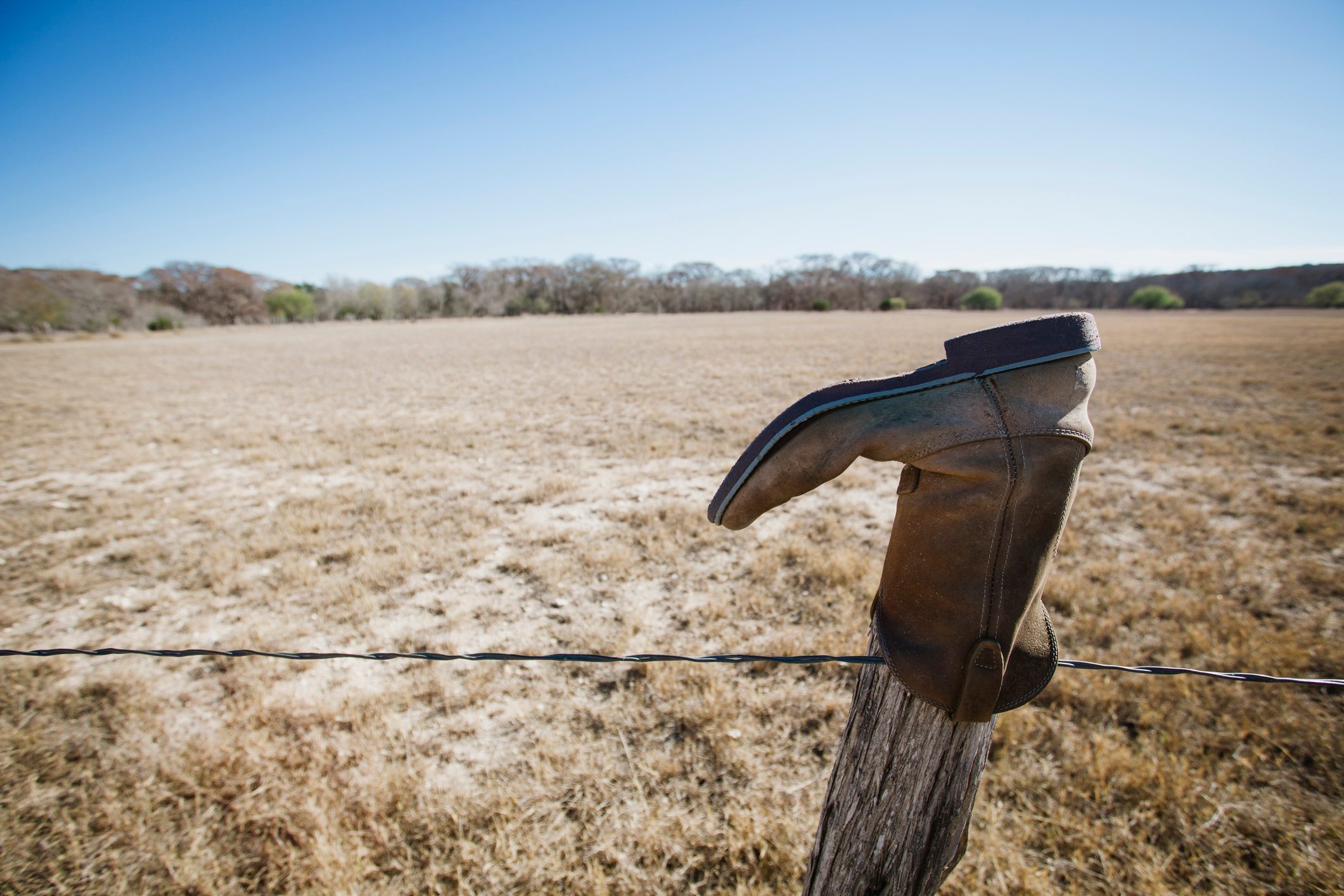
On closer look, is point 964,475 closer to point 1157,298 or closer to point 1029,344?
point 1029,344

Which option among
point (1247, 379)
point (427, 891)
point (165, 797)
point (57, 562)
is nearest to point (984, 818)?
point (427, 891)

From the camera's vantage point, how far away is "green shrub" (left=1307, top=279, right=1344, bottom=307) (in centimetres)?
5716

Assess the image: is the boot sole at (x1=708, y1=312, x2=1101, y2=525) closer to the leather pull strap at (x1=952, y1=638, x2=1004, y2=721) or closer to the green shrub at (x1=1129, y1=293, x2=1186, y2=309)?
the leather pull strap at (x1=952, y1=638, x2=1004, y2=721)

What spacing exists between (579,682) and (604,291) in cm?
8746

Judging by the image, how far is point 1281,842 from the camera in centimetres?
209

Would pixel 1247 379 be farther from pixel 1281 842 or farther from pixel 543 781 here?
pixel 543 781

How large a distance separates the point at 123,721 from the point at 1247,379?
1943 cm

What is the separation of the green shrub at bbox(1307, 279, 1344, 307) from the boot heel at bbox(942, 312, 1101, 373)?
90.0m

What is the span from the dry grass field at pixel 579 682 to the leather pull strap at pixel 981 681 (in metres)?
1.45

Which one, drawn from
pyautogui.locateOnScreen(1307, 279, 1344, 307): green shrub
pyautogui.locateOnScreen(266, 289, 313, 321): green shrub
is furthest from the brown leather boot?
pyautogui.locateOnScreen(1307, 279, 1344, 307): green shrub

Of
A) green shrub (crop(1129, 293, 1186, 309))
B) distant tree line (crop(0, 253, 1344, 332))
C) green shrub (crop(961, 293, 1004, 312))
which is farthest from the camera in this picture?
green shrub (crop(961, 293, 1004, 312))

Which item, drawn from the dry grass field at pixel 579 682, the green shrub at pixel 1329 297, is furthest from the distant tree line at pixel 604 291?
the dry grass field at pixel 579 682

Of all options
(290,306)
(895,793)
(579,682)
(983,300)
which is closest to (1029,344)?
(895,793)

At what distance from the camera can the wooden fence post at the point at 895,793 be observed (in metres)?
1.19
